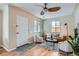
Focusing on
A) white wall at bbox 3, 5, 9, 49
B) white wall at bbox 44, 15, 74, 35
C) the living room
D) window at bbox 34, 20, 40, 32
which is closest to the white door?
A: the living room

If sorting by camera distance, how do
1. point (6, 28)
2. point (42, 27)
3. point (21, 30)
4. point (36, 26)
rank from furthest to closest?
point (6, 28) < point (21, 30) < point (36, 26) < point (42, 27)

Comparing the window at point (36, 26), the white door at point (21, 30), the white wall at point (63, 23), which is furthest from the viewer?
the white door at point (21, 30)

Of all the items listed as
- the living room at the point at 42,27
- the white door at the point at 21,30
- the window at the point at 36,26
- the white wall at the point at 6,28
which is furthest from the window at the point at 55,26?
the white wall at the point at 6,28

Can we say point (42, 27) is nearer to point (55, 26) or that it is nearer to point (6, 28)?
point (55, 26)

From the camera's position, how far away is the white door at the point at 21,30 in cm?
308

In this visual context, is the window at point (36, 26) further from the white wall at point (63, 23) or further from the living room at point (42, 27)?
the white wall at point (63, 23)

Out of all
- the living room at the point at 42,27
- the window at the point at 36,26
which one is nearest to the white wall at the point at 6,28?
the living room at the point at 42,27

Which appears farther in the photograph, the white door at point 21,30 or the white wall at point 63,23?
the white door at point 21,30

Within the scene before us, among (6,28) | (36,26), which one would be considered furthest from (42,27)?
(6,28)

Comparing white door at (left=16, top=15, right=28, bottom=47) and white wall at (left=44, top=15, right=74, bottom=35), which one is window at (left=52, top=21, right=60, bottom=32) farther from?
white door at (left=16, top=15, right=28, bottom=47)

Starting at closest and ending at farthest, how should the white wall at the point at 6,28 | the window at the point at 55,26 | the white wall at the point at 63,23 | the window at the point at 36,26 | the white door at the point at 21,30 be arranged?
the white wall at the point at 63,23 < the window at the point at 55,26 < the window at the point at 36,26 < the white door at the point at 21,30 < the white wall at the point at 6,28

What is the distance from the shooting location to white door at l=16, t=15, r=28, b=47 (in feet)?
10.1

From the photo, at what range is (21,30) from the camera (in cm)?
318

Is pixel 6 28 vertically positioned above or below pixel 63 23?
below
